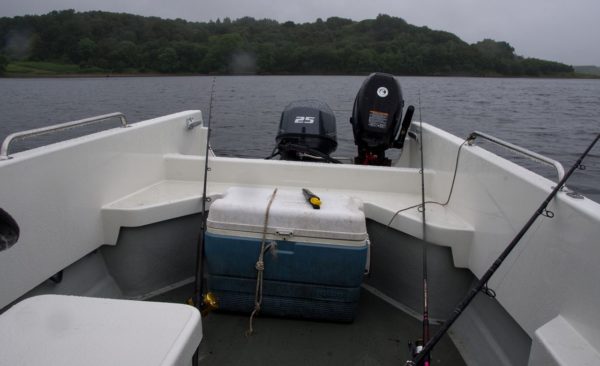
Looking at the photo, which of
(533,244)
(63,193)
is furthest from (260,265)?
(533,244)

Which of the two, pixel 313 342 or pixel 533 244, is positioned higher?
pixel 533 244

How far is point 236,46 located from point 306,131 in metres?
29.7

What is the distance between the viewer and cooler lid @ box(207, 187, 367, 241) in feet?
6.71

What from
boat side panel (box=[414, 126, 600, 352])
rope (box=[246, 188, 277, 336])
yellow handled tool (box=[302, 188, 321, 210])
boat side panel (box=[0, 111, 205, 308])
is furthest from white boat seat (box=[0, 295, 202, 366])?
boat side panel (box=[414, 126, 600, 352])

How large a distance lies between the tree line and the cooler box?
3074 centimetres

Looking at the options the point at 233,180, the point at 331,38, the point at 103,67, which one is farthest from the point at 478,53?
the point at 233,180

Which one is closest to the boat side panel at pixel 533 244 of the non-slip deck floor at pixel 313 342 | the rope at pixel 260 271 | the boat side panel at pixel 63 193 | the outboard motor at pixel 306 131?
the non-slip deck floor at pixel 313 342

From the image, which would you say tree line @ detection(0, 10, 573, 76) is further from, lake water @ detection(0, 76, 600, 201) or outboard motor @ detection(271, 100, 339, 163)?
outboard motor @ detection(271, 100, 339, 163)

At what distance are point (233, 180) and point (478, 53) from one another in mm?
40196

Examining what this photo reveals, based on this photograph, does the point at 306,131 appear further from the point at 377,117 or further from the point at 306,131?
the point at 377,117

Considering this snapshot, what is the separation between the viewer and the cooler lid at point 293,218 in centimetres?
204

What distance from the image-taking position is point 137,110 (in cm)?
1836

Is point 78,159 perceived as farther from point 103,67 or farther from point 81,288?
point 103,67

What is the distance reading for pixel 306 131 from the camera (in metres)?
3.80
